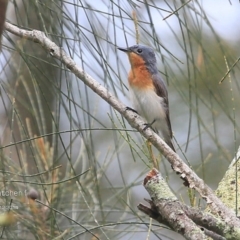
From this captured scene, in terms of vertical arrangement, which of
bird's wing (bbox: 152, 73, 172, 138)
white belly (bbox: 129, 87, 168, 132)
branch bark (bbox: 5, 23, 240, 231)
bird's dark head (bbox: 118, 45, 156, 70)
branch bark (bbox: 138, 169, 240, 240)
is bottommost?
branch bark (bbox: 138, 169, 240, 240)

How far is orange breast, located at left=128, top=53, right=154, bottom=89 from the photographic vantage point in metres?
3.00

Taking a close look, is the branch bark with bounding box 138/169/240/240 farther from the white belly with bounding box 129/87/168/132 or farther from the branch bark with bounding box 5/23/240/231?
the white belly with bounding box 129/87/168/132

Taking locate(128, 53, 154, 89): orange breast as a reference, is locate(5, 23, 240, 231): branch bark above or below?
below

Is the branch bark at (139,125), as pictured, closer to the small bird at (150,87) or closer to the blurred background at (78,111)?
the blurred background at (78,111)

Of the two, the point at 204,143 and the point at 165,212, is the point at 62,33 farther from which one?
the point at 204,143

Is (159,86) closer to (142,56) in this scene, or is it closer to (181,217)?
(142,56)

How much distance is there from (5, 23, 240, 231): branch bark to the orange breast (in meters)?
0.93

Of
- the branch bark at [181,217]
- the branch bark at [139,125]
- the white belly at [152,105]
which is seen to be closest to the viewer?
the branch bark at [181,217]

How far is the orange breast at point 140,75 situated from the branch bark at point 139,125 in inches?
36.4

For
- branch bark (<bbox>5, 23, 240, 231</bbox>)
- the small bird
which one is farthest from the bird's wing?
branch bark (<bbox>5, 23, 240, 231</bbox>)

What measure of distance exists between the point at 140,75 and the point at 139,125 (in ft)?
3.48

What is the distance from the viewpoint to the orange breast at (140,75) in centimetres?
300

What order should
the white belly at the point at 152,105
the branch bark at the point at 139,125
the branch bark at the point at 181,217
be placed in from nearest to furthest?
the branch bark at the point at 181,217 → the branch bark at the point at 139,125 → the white belly at the point at 152,105

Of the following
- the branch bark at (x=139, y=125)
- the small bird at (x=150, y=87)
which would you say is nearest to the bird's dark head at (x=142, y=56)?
the small bird at (x=150, y=87)
